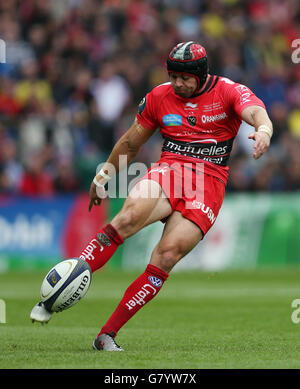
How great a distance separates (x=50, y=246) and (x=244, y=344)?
10.6 metres

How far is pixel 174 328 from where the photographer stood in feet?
30.5

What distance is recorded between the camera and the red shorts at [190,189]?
296 inches

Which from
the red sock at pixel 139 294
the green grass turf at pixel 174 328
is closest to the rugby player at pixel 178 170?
the red sock at pixel 139 294

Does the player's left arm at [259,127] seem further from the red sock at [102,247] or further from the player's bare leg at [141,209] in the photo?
the red sock at [102,247]

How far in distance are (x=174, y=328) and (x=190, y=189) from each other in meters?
2.29

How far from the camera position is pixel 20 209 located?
17953 millimetres

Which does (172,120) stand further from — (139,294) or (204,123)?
(139,294)

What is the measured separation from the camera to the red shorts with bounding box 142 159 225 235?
7.51 m

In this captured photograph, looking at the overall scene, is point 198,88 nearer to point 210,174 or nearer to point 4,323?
point 210,174

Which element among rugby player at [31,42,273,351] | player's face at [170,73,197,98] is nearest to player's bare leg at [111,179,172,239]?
rugby player at [31,42,273,351]

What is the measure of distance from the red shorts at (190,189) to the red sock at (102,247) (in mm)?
585

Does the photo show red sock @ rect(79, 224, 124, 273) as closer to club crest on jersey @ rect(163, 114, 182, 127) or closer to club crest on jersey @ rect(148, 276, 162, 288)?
club crest on jersey @ rect(148, 276, 162, 288)

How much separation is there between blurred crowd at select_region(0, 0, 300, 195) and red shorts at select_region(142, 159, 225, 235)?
10.7 m
